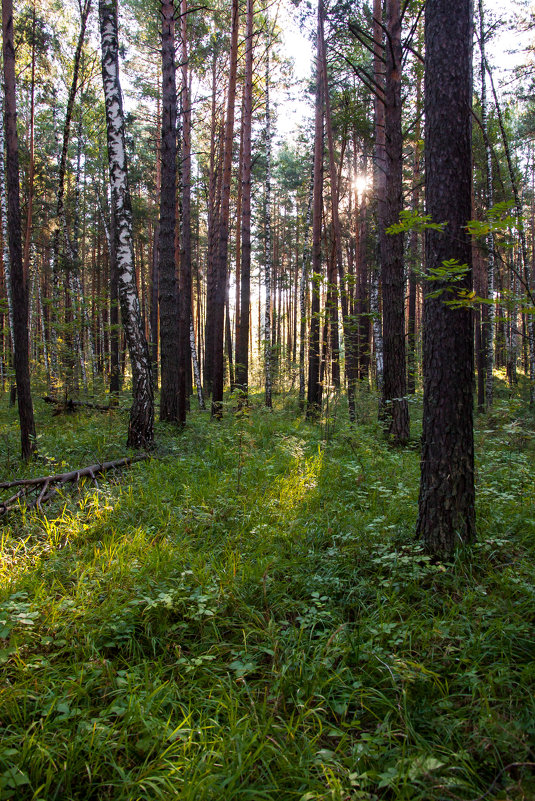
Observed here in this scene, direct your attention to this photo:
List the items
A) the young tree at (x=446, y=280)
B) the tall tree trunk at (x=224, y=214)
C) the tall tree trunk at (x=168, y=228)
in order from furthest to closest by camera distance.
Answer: the tall tree trunk at (x=224, y=214) < the tall tree trunk at (x=168, y=228) < the young tree at (x=446, y=280)

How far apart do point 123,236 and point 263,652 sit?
22.3ft

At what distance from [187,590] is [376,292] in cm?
1433

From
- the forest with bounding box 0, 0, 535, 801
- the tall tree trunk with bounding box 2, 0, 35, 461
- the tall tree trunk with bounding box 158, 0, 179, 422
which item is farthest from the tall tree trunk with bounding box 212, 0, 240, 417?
the tall tree trunk with bounding box 2, 0, 35, 461

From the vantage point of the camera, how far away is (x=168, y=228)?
927 centimetres

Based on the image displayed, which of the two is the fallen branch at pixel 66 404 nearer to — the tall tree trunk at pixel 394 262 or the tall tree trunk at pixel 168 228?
the tall tree trunk at pixel 168 228

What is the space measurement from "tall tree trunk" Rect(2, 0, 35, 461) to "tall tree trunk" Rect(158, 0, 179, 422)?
9.45 feet

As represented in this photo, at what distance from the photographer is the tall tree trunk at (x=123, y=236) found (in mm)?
6949

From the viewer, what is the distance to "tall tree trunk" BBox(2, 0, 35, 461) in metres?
6.81

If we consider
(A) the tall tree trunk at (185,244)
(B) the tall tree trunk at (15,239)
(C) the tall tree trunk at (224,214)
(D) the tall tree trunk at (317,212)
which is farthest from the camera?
(A) the tall tree trunk at (185,244)

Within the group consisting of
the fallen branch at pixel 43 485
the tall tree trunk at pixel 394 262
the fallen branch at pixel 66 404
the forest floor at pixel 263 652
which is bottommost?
the forest floor at pixel 263 652

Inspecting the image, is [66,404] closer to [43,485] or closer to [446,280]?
[43,485]

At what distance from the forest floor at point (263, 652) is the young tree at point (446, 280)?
1.45ft

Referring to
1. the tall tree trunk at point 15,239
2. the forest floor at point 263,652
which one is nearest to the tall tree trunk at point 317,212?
the tall tree trunk at point 15,239

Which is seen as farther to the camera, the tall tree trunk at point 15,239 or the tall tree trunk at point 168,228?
the tall tree trunk at point 168,228
